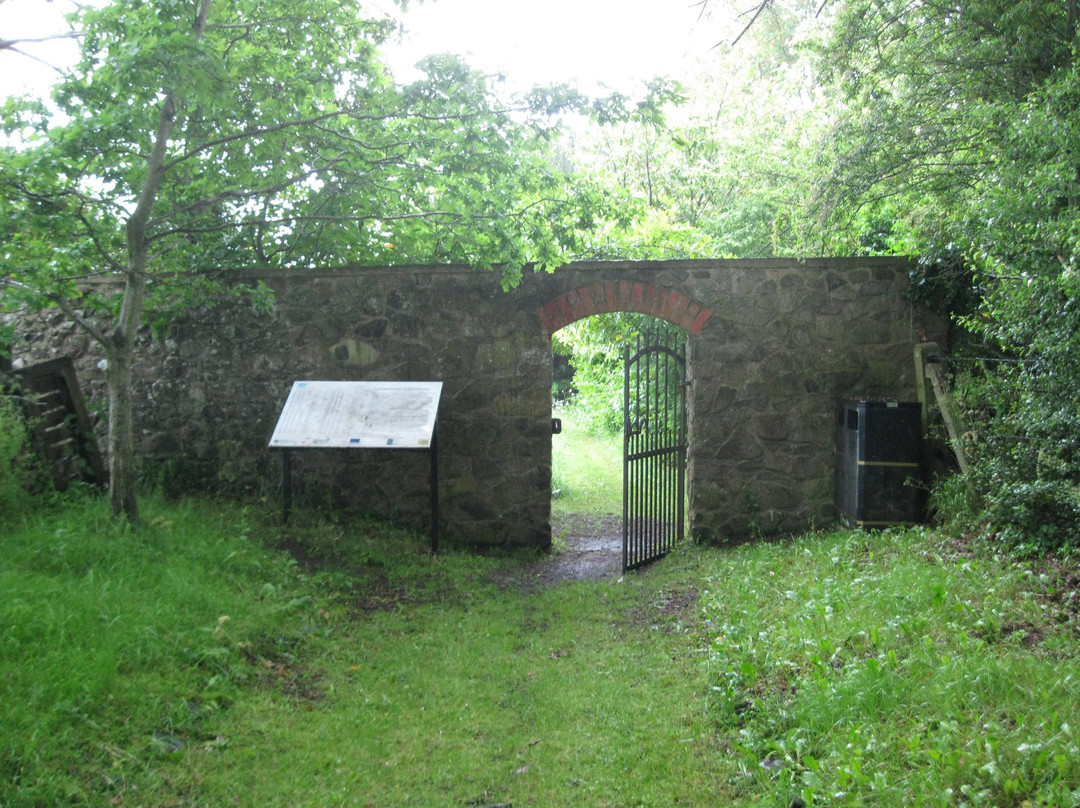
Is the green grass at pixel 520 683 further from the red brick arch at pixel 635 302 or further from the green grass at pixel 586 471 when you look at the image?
the green grass at pixel 586 471

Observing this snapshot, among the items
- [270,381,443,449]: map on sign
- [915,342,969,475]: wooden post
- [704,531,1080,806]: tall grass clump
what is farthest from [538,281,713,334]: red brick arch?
[704,531,1080,806]: tall grass clump

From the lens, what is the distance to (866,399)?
7801mm

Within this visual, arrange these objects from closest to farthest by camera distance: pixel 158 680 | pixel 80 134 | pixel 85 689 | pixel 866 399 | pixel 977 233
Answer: pixel 85 689 < pixel 158 680 < pixel 80 134 < pixel 977 233 < pixel 866 399

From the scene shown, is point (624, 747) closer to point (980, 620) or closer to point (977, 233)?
point (980, 620)

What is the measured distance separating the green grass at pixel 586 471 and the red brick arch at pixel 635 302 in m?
3.93

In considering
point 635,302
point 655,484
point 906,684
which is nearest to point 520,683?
point 906,684

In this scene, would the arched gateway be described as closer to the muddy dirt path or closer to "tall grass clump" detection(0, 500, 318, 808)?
the muddy dirt path

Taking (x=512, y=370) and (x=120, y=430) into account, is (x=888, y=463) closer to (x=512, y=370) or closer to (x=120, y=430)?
(x=512, y=370)

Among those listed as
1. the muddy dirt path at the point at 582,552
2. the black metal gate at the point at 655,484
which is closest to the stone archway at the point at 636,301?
the black metal gate at the point at 655,484

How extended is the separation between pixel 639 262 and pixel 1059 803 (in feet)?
19.6

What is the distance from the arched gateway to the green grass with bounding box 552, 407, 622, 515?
3.30 meters

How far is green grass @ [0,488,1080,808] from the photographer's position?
10.8 ft

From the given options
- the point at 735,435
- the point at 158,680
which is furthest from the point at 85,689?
the point at 735,435

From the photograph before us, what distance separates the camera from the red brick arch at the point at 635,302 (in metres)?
7.97
